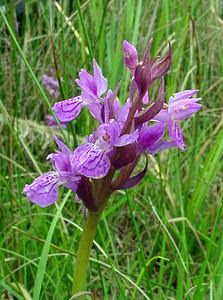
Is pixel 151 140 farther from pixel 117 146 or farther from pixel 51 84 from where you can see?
pixel 51 84

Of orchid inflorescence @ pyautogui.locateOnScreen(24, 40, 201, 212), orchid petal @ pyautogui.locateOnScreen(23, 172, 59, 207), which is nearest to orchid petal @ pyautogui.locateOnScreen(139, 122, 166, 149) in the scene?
orchid inflorescence @ pyautogui.locateOnScreen(24, 40, 201, 212)

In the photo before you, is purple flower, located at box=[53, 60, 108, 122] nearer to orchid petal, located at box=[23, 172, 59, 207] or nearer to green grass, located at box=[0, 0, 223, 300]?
orchid petal, located at box=[23, 172, 59, 207]

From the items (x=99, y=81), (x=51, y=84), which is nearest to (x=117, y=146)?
(x=99, y=81)

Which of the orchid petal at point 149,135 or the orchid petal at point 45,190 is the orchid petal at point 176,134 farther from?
the orchid petal at point 45,190

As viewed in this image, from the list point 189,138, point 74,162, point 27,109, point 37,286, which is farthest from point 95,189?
point 27,109

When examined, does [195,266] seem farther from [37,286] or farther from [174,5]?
[174,5]
